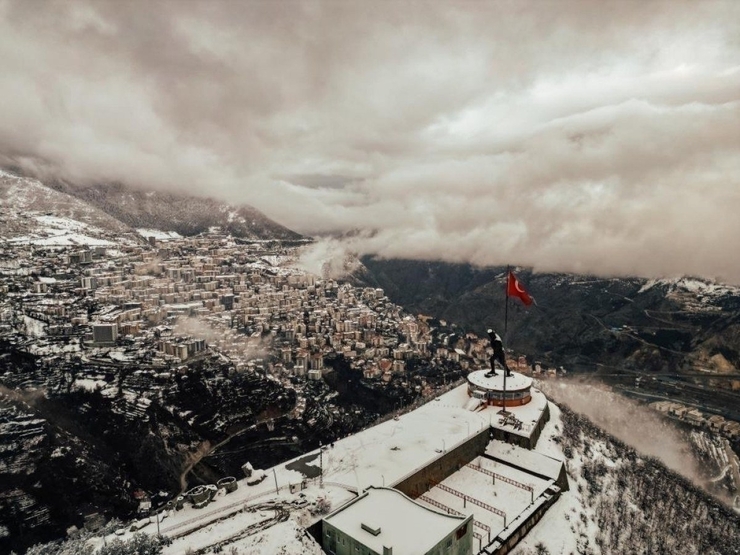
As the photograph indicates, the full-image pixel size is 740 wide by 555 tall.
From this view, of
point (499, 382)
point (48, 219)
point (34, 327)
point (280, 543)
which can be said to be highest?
point (48, 219)

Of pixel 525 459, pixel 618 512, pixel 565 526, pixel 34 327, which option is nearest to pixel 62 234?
pixel 34 327

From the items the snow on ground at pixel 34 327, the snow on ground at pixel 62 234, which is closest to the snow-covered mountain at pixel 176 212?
the snow on ground at pixel 62 234

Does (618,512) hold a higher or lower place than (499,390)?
lower

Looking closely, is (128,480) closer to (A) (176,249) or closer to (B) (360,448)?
(B) (360,448)

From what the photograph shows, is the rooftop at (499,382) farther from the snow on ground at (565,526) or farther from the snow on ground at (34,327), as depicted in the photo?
the snow on ground at (34,327)

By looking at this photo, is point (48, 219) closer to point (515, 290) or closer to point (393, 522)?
point (515, 290)

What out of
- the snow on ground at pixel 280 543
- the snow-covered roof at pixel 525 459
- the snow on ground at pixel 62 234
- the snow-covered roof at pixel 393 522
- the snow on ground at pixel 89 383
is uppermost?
the snow on ground at pixel 62 234

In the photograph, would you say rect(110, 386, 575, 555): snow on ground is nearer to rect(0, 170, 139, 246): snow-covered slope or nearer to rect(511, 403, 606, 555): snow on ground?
rect(511, 403, 606, 555): snow on ground
